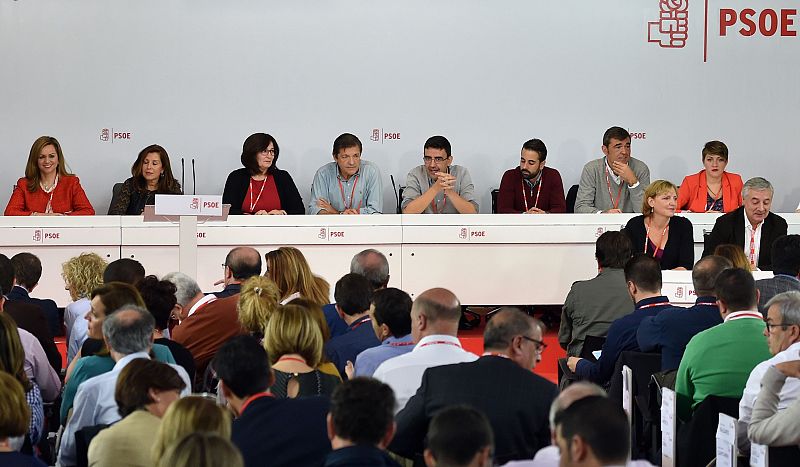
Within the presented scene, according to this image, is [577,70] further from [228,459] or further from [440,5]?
[228,459]

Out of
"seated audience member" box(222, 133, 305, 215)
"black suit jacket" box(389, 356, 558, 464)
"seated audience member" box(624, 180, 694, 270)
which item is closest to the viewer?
"black suit jacket" box(389, 356, 558, 464)

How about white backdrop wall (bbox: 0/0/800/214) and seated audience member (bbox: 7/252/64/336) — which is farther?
white backdrop wall (bbox: 0/0/800/214)

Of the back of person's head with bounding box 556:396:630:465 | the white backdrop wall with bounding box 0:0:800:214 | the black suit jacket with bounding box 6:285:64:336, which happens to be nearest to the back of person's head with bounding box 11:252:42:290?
the black suit jacket with bounding box 6:285:64:336

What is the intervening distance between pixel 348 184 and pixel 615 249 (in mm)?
3177

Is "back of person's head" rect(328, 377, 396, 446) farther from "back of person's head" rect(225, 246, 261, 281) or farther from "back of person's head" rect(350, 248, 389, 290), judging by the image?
"back of person's head" rect(225, 246, 261, 281)

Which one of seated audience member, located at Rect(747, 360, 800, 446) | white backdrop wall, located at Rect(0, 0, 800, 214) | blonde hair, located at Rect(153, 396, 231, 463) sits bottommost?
seated audience member, located at Rect(747, 360, 800, 446)

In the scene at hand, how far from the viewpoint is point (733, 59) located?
10.2 meters

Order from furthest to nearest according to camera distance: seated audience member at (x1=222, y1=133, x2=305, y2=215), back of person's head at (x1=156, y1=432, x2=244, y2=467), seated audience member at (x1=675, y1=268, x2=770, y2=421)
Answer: seated audience member at (x1=222, y1=133, x2=305, y2=215)
seated audience member at (x1=675, y1=268, x2=770, y2=421)
back of person's head at (x1=156, y1=432, x2=244, y2=467)

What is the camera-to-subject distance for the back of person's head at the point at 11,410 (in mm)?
2998

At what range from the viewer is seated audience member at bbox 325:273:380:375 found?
459 cm

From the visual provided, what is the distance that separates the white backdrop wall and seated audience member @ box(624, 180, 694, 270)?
8.58 ft

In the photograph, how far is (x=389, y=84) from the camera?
998 centimetres

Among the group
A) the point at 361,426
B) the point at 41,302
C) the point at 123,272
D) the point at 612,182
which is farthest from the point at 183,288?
the point at 612,182

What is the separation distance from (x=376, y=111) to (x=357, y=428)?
724 cm
